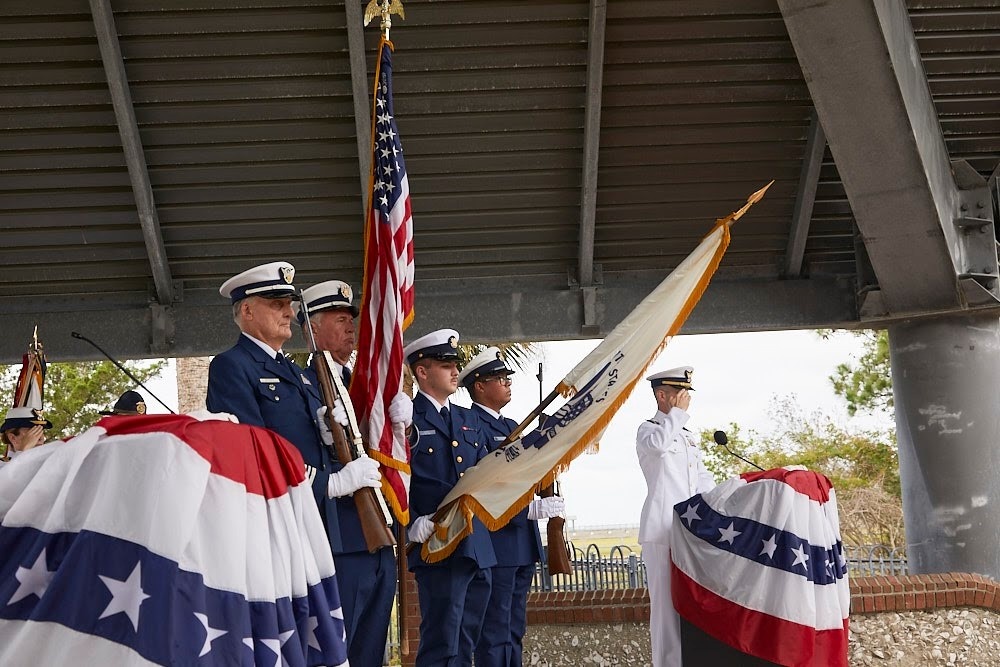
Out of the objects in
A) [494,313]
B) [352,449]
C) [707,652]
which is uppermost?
[494,313]

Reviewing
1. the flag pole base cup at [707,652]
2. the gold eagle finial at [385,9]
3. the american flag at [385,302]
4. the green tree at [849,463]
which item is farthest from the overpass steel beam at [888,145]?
the green tree at [849,463]

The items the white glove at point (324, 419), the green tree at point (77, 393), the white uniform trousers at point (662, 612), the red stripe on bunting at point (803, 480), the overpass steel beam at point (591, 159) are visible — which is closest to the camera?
the white glove at point (324, 419)

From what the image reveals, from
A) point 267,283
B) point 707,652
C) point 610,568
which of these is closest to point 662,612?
point 707,652

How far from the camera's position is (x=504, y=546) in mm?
5637

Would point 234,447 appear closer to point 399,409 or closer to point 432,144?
point 399,409

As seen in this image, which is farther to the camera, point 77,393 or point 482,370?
point 77,393

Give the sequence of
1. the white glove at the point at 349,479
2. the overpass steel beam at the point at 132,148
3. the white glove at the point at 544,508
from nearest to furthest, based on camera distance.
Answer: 1. the white glove at the point at 349,479
2. the white glove at the point at 544,508
3. the overpass steel beam at the point at 132,148

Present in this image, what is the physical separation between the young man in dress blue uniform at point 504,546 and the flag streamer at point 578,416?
0.32m

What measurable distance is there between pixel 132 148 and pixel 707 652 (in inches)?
189

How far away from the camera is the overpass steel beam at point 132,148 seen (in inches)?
Answer: 275

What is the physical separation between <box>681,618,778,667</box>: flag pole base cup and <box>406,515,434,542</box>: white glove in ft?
5.82

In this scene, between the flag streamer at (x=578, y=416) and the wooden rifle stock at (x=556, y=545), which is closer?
the flag streamer at (x=578, y=416)

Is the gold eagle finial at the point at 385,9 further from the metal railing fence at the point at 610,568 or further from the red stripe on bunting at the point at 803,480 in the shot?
the metal railing fence at the point at 610,568

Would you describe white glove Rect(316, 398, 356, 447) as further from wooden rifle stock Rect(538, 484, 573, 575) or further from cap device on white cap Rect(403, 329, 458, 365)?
wooden rifle stock Rect(538, 484, 573, 575)
